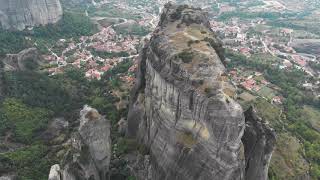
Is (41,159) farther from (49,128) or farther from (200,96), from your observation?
(200,96)

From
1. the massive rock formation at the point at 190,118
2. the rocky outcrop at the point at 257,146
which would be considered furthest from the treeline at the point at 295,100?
the massive rock formation at the point at 190,118

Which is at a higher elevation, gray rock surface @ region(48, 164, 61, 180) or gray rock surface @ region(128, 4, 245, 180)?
gray rock surface @ region(128, 4, 245, 180)

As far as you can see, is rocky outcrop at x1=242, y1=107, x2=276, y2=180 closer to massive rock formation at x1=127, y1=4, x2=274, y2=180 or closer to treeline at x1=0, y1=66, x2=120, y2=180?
massive rock formation at x1=127, y1=4, x2=274, y2=180

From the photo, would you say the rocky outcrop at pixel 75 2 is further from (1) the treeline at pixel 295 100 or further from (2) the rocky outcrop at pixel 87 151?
(2) the rocky outcrop at pixel 87 151

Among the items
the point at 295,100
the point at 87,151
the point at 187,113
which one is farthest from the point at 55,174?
the point at 295,100

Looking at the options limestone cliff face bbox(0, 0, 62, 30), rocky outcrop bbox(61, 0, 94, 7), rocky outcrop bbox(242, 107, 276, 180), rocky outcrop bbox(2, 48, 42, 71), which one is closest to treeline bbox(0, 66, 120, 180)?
rocky outcrop bbox(2, 48, 42, 71)

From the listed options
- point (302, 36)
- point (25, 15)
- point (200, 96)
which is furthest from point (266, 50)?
point (200, 96)

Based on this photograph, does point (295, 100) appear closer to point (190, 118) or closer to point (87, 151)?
point (190, 118)
